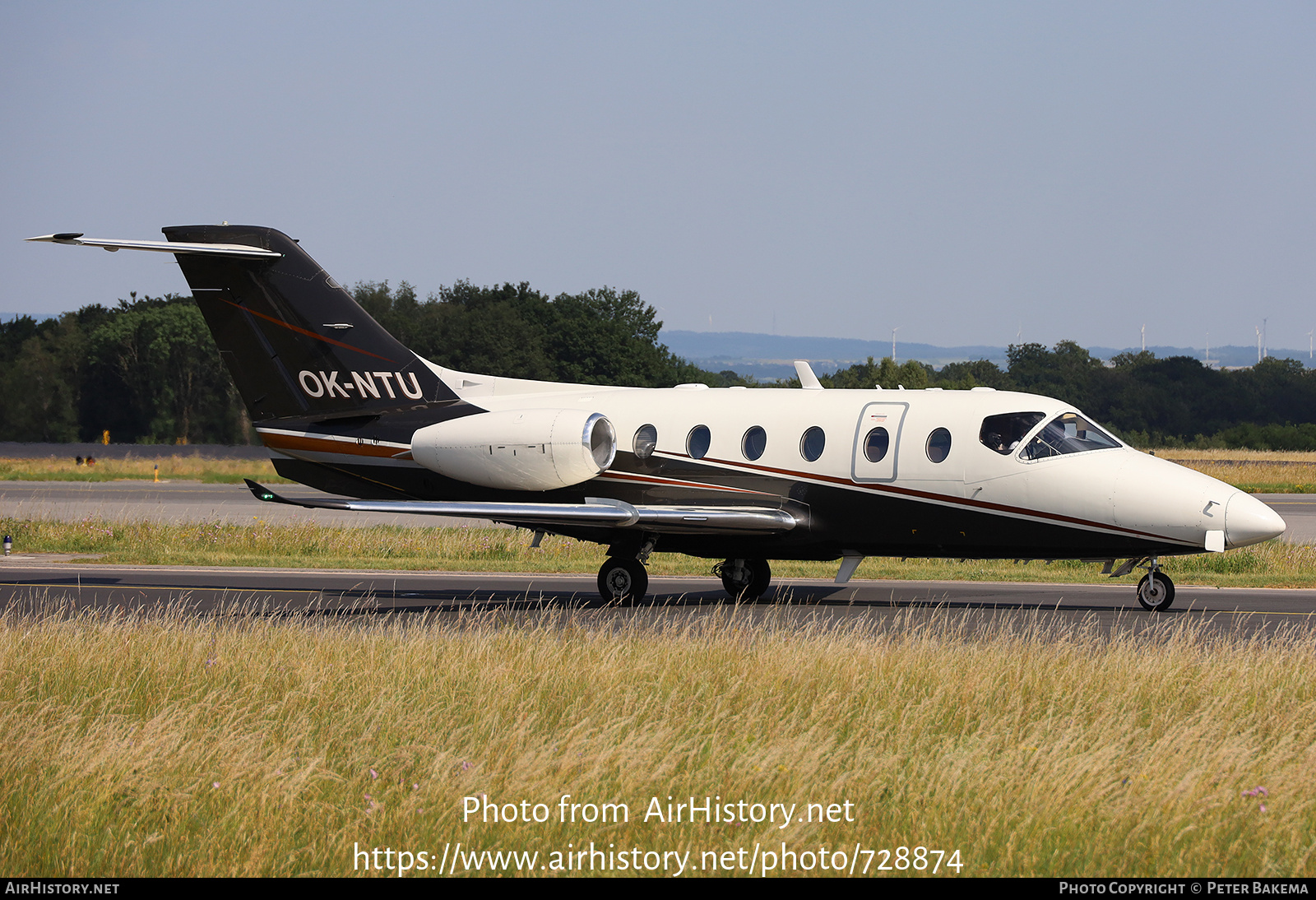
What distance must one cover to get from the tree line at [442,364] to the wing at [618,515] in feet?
234

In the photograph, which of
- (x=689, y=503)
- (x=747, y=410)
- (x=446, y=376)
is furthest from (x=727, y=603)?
(x=446, y=376)

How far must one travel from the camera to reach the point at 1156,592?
1855 centimetres

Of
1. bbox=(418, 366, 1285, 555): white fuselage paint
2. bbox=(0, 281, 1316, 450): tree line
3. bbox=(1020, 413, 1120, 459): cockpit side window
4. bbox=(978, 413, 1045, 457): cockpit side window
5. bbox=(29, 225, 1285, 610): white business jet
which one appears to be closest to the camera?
bbox=(418, 366, 1285, 555): white fuselage paint

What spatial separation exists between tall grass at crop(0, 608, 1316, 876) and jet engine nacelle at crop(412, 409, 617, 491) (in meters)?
6.63

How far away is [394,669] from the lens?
1198cm

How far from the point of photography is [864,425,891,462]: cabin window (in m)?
19.2

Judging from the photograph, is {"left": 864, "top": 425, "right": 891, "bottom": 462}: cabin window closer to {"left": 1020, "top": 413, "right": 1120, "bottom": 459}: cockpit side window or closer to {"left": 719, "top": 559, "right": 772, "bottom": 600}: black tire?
{"left": 1020, "top": 413, "right": 1120, "bottom": 459}: cockpit side window

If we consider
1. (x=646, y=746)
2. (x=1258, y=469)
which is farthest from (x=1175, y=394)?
(x=646, y=746)

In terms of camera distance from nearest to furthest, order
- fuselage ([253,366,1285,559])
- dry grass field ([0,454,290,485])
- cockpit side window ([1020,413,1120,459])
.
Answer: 1. fuselage ([253,366,1285,559])
2. cockpit side window ([1020,413,1120,459])
3. dry grass field ([0,454,290,485])

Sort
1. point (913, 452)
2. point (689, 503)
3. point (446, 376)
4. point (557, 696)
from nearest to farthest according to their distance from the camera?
point (557, 696)
point (913, 452)
point (689, 503)
point (446, 376)

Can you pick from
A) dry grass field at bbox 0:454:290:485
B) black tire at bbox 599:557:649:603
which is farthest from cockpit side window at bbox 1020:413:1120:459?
dry grass field at bbox 0:454:290:485
